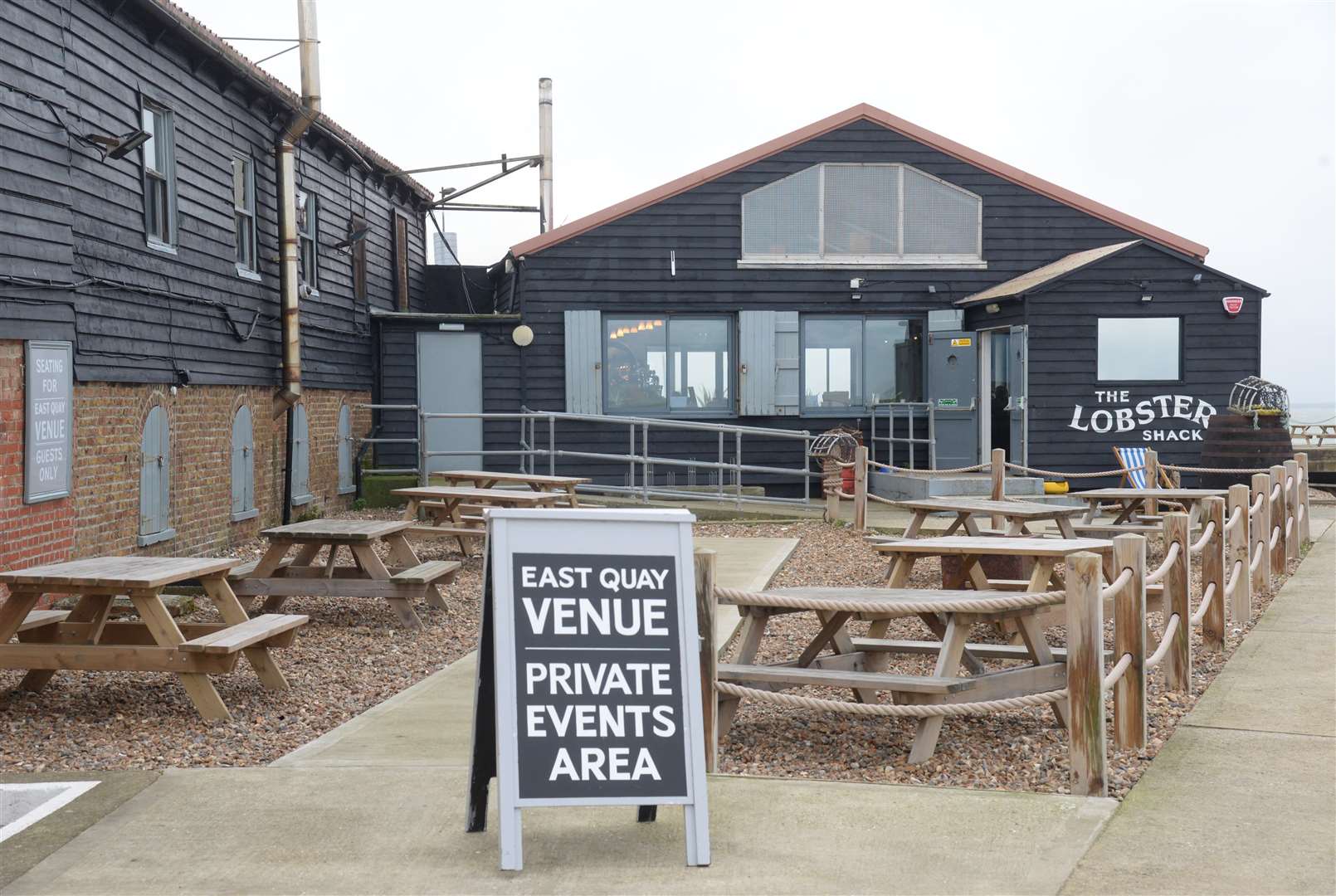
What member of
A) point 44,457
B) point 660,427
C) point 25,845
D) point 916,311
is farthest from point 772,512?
point 25,845

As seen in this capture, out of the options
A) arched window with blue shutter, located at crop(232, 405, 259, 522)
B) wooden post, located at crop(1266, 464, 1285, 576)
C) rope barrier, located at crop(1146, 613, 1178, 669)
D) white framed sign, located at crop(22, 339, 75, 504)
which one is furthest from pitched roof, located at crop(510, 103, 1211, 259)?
rope barrier, located at crop(1146, 613, 1178, 669)

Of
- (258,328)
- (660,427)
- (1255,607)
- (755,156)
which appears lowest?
(1255,607)

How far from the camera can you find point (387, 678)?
23.7 feet

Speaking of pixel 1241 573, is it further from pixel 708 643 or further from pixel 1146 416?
pixel 1146 416

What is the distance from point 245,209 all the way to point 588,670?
11.3 metres

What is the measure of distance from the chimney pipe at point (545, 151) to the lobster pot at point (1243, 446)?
1412cm

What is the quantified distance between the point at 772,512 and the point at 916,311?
14.5 feet

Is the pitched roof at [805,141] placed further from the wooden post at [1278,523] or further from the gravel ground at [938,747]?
the gravel ground at [938,747]

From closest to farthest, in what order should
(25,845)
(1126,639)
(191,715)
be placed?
(25,845)
(1126,639)
(191,715)

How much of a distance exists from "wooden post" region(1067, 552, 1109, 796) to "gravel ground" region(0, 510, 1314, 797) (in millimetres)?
232

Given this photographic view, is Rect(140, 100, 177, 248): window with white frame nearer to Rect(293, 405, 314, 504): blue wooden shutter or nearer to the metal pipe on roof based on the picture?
Rect(293, 405, 314, 504): blue wooden shutter

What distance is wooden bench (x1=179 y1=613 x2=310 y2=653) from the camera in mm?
5875

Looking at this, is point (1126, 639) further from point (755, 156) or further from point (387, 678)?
point (755, 156)

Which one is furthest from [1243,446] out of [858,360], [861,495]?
[858,360]
